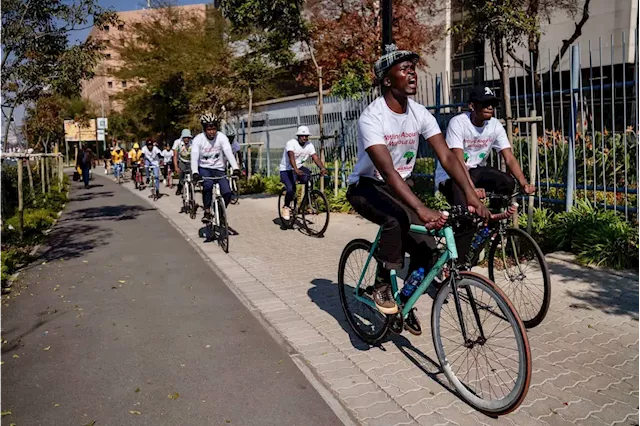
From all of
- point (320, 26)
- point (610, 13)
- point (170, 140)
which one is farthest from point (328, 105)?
point (170, 140)

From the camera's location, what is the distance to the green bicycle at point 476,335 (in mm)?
3053

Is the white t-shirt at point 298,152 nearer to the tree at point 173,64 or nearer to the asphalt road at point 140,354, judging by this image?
the asphalt road at point 140,354

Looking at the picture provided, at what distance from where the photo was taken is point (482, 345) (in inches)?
134

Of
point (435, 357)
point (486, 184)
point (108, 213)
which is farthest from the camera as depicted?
point (108, 213)

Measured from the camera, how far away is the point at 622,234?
666cm

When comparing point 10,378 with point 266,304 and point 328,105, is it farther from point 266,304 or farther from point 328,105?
point 328,105

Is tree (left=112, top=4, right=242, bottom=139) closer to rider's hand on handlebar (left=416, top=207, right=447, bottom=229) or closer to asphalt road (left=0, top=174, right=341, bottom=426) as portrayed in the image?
asphalt road (left=0, top=174, right=341, bottom=426)

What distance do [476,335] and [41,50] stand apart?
8329 millimetres

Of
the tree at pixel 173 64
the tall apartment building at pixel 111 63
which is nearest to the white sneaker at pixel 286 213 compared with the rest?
the tall apartment building at pixel 111 63

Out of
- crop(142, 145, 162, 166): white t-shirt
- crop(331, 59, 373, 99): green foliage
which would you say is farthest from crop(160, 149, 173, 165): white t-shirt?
crop(331, 59, 373, 99): green foliage

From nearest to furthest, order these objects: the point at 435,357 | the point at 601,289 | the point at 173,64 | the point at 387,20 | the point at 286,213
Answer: the point at 435,357, the point at 601,289, the point at 387,20, the point at 286,213, the point at 173,64

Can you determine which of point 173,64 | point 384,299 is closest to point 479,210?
point 384,299

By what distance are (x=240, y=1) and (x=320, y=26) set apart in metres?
6.42

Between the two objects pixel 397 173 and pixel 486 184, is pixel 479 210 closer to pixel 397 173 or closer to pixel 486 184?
pixel 397 173
